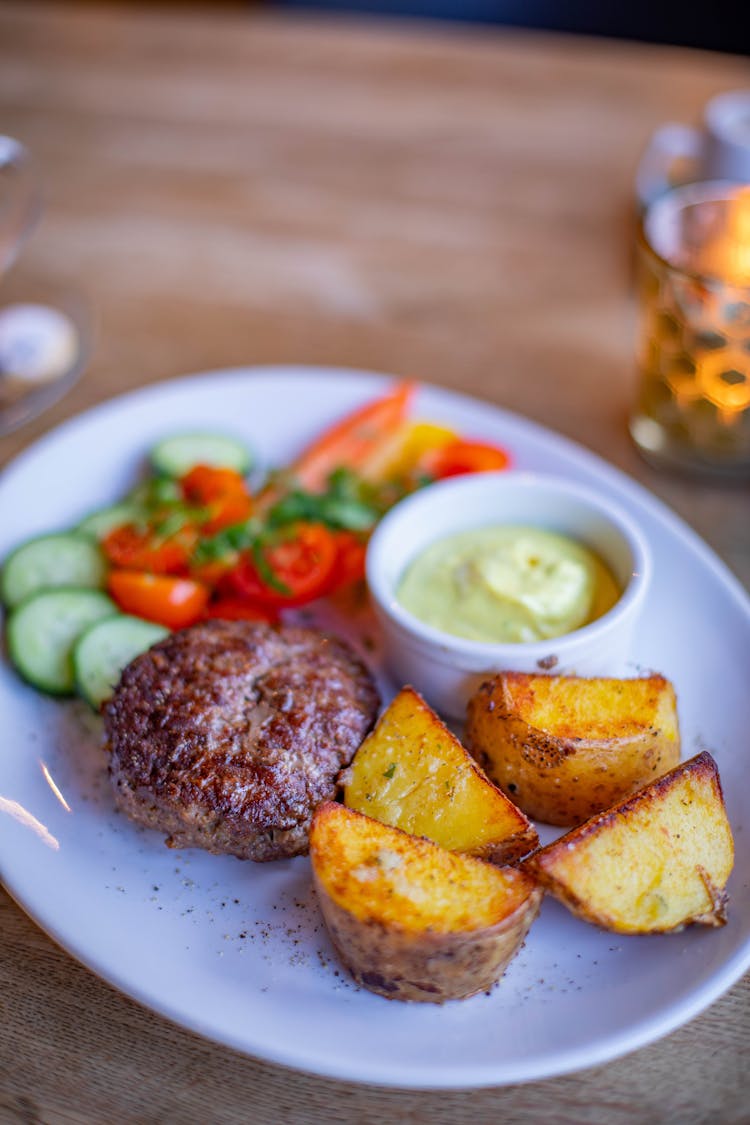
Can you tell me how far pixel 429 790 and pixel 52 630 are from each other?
41.9 inches

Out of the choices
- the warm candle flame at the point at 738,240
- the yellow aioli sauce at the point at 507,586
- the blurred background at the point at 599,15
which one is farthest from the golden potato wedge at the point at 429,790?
the blurred background at the point at 599,15

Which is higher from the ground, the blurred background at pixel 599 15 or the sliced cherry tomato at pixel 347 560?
the blurred background at pixel 599 15

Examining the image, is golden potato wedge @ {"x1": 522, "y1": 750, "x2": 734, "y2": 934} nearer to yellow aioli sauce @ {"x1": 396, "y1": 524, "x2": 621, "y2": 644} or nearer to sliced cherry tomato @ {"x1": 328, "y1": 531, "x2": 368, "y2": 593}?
yellow aioli sauce @ {"x1": 396, "y1": 524, "x2": 621, "y2": 644}

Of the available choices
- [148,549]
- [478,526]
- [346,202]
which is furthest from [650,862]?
[346,202]

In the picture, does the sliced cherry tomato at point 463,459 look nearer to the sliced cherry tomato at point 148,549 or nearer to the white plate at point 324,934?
the white plate at point 324,934

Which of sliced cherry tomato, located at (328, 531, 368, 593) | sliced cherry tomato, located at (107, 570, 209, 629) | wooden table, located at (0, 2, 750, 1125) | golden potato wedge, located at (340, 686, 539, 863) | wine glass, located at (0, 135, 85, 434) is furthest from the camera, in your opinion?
wooden table, located at (0, 2, 750, 1125)

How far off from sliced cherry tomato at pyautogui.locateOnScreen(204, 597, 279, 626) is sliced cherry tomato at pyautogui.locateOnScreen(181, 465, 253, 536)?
0.21 meters

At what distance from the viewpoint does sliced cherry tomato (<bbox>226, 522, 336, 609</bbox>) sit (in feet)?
9.13

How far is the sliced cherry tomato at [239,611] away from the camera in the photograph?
2764mm

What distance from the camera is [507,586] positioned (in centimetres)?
250

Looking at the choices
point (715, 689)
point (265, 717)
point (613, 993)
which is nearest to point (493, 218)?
point (715, 689)

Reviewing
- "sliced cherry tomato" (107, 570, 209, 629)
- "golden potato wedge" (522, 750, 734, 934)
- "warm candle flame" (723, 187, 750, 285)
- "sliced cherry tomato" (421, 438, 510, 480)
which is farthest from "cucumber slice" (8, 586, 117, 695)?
"warm candle flame" (723, 187, 750, 285)

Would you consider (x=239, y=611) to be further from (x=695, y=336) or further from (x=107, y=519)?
(x=695, y=336)

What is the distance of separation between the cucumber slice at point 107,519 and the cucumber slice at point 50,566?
0.07 m
